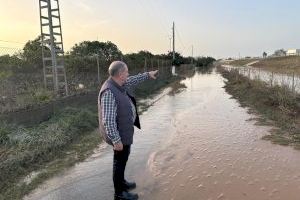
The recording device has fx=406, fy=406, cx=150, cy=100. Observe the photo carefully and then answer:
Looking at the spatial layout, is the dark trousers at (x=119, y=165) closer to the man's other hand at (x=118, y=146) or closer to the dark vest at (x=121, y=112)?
the dark vest at (x=121, y=112)

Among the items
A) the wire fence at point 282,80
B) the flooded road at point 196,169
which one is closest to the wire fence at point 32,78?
the flooded road at point 196,169

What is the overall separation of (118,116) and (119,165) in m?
0.69

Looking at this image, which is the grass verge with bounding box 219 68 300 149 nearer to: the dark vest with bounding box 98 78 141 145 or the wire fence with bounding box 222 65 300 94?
the wire fence with bounding box 222 65 300 94

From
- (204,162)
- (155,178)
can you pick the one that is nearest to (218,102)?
(204,162)

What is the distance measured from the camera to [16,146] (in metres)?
7.37

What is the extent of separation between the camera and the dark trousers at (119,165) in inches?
200

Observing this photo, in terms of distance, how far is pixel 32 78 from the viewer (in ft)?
42.8

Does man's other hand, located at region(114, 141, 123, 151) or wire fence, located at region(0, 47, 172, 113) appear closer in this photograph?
man's other hand, located at region(114, 141, 123, 151)

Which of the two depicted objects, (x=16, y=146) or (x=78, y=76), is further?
(x=78, y=76)

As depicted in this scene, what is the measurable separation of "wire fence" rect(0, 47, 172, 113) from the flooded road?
3.07 m

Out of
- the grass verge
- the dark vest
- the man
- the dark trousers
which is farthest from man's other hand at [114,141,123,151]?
the grass verge

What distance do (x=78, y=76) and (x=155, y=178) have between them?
977 centimetres

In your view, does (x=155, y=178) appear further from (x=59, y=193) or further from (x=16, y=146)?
(x=16, y=146)

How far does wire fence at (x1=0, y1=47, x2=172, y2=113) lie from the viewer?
10.1 meters
